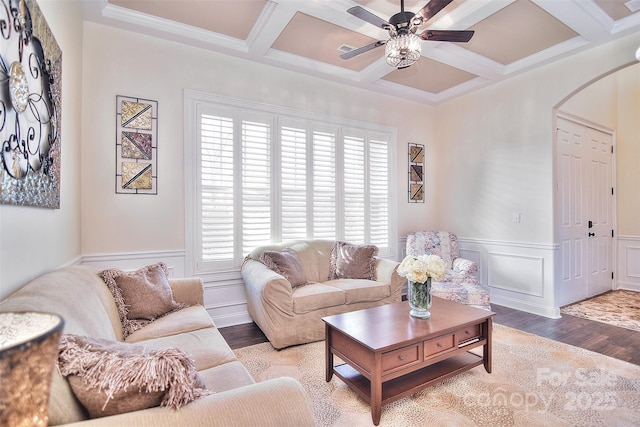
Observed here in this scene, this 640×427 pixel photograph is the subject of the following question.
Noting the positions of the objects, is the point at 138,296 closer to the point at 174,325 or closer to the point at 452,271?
the point at 174,325

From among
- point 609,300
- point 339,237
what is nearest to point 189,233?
point 339,237

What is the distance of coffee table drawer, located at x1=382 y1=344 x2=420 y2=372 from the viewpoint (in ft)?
6.22

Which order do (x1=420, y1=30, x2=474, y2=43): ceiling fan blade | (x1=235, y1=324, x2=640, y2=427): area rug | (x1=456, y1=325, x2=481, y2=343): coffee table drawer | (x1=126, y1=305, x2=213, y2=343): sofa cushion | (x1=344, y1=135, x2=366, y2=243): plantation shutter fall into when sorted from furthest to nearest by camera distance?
(x1=344, y1=135, x2=366, y2=243): plantation shutter
(x1=420, y1=30, x2=474, y2=43): ceiling fan blade
(x1=456, y1=325, x2=481, y2=343): coffee table drawer
(x1=126, y1=305, x2=213, y2=343): sofa cushion
(x1=235, y1=324, x2=640, y2=427): area rug

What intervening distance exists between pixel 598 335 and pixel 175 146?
4.73 metres

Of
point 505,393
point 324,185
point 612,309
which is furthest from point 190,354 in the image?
point 612,309

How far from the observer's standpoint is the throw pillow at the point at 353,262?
3641 mm

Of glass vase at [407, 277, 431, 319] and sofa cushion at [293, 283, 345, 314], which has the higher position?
glass vase at [407, 277, 431, 319]

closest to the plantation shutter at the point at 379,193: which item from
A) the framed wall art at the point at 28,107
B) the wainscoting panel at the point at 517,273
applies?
the wainscoting panel at the point at 517,273

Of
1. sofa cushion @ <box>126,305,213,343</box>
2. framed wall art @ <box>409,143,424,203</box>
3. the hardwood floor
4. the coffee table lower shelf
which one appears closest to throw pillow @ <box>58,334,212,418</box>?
sofa cushion @ <box>126,305,213,343</box>

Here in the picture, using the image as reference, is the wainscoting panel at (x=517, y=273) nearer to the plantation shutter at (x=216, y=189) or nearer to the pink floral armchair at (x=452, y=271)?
the pink floral armchair at (x=452, y=271)

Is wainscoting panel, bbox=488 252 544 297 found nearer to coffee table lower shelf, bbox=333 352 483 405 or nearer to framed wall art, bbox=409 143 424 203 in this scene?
framed wall art, bbox=409 143 424 203

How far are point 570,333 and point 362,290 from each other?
2175 mm

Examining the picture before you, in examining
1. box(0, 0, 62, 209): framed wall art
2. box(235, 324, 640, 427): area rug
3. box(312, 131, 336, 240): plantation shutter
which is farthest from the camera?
box(312, 131, 336, 240): plantation shutter

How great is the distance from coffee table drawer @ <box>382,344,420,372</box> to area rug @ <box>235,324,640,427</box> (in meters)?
0.29
